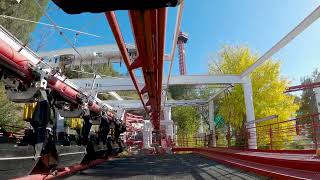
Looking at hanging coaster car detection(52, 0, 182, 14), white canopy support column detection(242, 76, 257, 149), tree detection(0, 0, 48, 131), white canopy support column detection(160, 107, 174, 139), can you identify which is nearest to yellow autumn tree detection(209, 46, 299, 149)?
white canopy support column detection(160, 107, 174, 139)

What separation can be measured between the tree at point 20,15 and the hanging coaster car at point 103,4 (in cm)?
2222

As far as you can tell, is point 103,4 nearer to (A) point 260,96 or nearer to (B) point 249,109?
(B) point 249,109

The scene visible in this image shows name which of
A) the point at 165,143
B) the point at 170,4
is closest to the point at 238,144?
the point at 165,143

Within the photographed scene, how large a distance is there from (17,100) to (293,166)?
19.5ft

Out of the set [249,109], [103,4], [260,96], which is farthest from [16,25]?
[103,4]

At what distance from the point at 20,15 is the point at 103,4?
80.0 feet

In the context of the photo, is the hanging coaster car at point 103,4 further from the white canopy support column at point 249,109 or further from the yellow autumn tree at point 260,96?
the yellow autumn tree at point 260,96

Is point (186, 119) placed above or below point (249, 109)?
above

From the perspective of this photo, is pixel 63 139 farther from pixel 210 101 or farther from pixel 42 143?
pixel 210 101

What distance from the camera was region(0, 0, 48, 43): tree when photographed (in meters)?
22.9

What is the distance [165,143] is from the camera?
27.1 metres

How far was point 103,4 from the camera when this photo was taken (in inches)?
86.8

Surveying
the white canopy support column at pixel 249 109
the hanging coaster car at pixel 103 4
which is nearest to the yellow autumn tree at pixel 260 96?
the white canopy support column at pixel 249 109

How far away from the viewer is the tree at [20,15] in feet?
75.3
